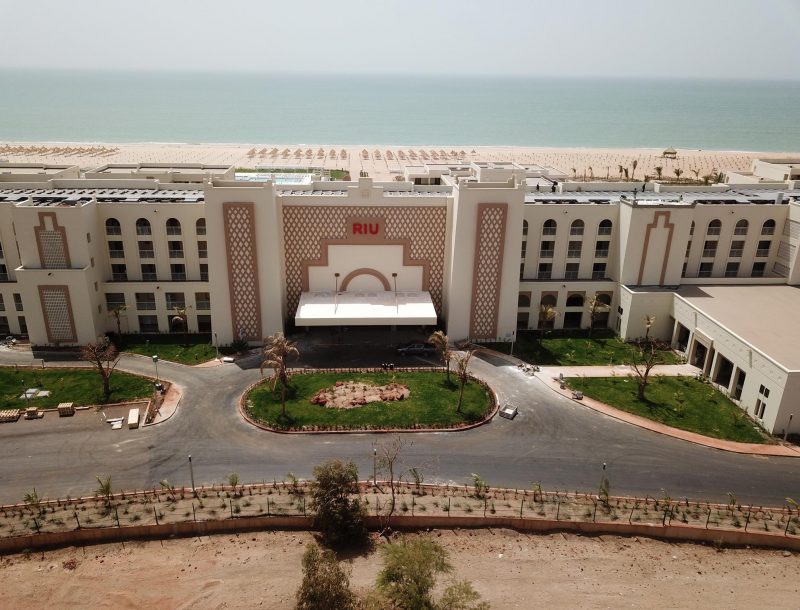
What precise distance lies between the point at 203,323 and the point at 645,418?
36.0 m

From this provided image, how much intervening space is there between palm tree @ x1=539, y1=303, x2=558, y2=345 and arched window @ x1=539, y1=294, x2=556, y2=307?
0.67ft

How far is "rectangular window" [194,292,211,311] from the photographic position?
165ft

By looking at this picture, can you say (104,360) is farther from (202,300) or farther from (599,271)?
(599,271)

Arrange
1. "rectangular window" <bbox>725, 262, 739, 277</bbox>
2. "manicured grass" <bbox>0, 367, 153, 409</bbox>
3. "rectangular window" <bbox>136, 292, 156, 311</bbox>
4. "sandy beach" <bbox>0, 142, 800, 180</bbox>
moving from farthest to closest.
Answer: "sandy beach" <bbox>0, 142, 800, 180</bbox>, "rectangular window" <bbox>725, 262, 739, 277</bbox>, "rectangular window" <bbox>136, 292, 156, 311</bbox>, "manicured grass" <bbox>0, 367, 153, 409</bbox>

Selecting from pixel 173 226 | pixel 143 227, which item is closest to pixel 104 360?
pixel 143 227

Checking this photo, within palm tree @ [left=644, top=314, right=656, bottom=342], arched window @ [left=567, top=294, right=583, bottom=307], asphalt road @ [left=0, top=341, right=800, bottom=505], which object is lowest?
asphalt road @ [left=0, top=341, right=800, bottom=505]

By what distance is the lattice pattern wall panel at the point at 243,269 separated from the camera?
151 ft

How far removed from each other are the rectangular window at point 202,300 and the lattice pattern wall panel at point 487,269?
22.7 m

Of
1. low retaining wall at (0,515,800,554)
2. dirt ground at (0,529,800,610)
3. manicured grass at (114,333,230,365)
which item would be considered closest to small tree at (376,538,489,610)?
dirt ground at (0,529,800,610)

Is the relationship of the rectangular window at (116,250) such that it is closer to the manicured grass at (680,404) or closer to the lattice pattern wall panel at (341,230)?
the lattice pattern wall panel at (341,230)

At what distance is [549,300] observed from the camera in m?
53.3

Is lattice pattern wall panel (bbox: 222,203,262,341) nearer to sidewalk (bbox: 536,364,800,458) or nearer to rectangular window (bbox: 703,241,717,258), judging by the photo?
sidewalk (bbox: 536,364,800,458)

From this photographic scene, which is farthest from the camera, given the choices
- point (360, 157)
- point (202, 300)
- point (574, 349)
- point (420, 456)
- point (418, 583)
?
point (360, 157)

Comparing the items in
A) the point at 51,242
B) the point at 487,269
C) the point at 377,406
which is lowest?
the point at 377,406
